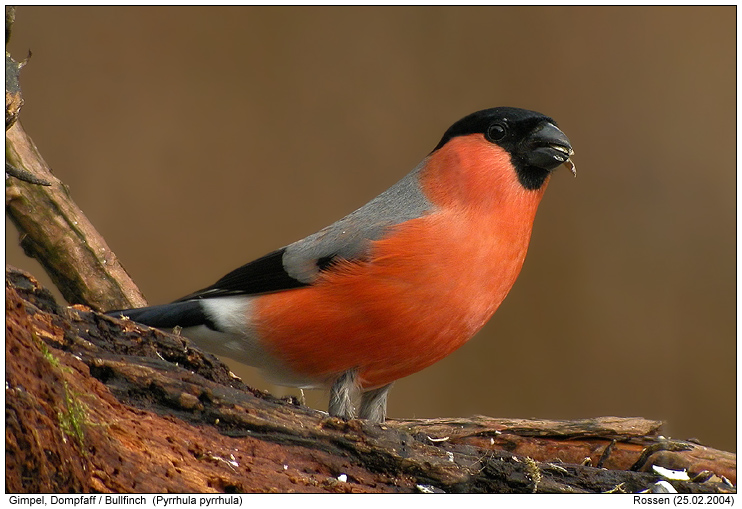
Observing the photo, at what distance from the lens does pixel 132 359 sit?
5.66 ft

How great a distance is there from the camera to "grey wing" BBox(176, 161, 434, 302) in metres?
2.45

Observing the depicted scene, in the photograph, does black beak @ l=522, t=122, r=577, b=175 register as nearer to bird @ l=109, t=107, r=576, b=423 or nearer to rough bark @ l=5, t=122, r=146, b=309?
bird @ l=109, t=107, r=576, b=423

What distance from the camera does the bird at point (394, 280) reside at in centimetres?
234

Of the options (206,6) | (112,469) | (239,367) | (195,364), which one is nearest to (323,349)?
(195,364)

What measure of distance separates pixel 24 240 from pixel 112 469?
150 centimetres

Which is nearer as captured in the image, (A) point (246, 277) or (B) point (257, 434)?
(B) point (257, 434)

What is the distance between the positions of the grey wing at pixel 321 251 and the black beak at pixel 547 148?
1.32ft

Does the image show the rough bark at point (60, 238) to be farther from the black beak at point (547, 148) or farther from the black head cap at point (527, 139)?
the black beak at point (547, 148)

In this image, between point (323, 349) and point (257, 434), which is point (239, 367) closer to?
point (323, 349)

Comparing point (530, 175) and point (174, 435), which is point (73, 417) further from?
point (530, 175)

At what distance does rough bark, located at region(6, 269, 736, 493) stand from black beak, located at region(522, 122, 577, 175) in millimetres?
1038

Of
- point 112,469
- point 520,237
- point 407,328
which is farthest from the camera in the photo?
point 520,237

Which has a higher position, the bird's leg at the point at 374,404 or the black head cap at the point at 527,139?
the black head cap at the point at 527,139

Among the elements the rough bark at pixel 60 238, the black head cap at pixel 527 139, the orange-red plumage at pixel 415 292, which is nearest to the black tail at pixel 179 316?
the orange-red plumage at pixel 415 292
